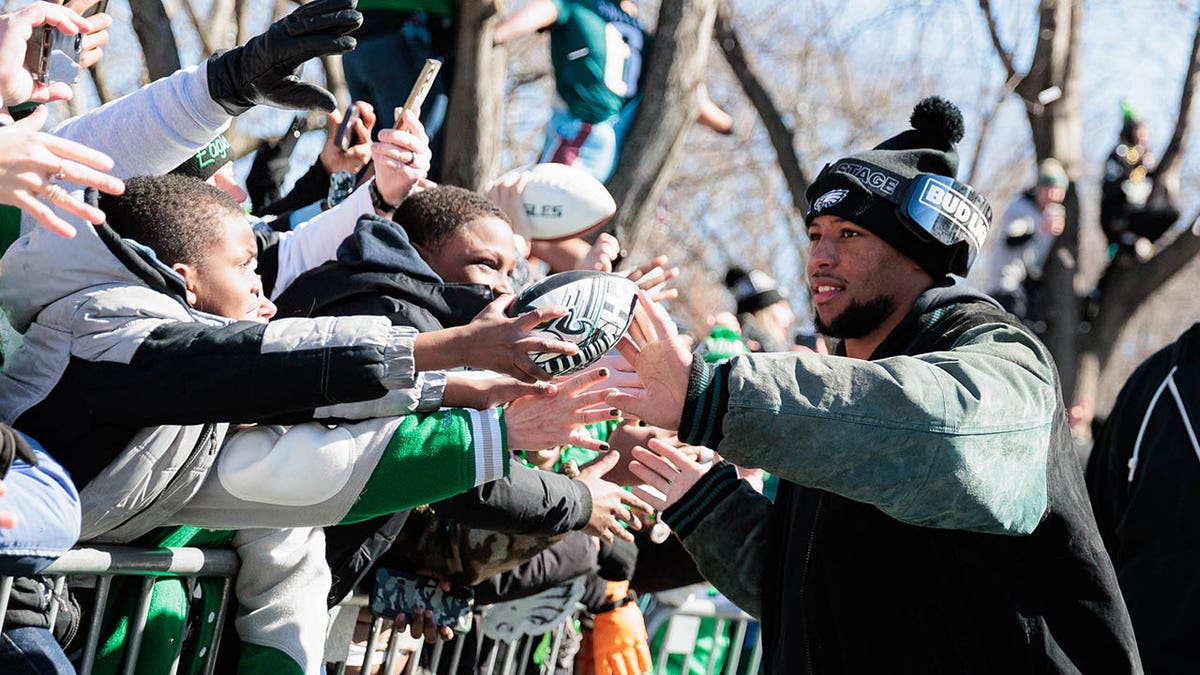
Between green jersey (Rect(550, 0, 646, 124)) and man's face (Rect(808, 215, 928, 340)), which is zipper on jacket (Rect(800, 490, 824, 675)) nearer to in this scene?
man's face (Rect(808, 215, 928, 340))

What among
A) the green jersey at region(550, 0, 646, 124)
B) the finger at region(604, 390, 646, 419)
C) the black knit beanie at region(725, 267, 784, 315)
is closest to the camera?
the finger at region(604, 390, 646, 419)

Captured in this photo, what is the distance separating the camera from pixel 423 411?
11.6 ft

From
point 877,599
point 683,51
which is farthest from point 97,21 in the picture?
point 683,51

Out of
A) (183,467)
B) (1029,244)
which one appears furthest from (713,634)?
(1029,244)

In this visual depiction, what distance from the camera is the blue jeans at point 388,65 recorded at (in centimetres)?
621

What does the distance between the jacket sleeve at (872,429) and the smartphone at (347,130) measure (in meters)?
2.88

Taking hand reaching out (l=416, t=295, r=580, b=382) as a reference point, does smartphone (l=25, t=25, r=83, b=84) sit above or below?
above

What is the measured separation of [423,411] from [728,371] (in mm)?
855

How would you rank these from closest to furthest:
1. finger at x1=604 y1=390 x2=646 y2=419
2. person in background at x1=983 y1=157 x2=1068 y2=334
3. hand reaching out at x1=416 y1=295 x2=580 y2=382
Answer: finger at x1=604 y1=390 x2=646 y2=419 → hand reaching out at x1=416 y1=295 x2=580 y2=382 → person in background at x1=983 y1=157 x2=1068 y2=334

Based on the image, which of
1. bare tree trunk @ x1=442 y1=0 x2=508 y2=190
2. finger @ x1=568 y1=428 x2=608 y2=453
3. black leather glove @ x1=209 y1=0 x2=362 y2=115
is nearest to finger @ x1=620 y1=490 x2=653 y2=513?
finger @ x1=568 y1=428 x2=608 y2=453

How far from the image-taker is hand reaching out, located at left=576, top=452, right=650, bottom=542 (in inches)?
169

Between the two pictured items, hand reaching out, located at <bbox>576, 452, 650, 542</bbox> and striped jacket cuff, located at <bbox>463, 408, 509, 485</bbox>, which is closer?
striped jacket cuff, located at <bbox>463, 408, 509, 485</bbox>

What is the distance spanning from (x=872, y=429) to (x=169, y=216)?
1706 millimetres

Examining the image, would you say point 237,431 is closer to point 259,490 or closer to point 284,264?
point 259,490
